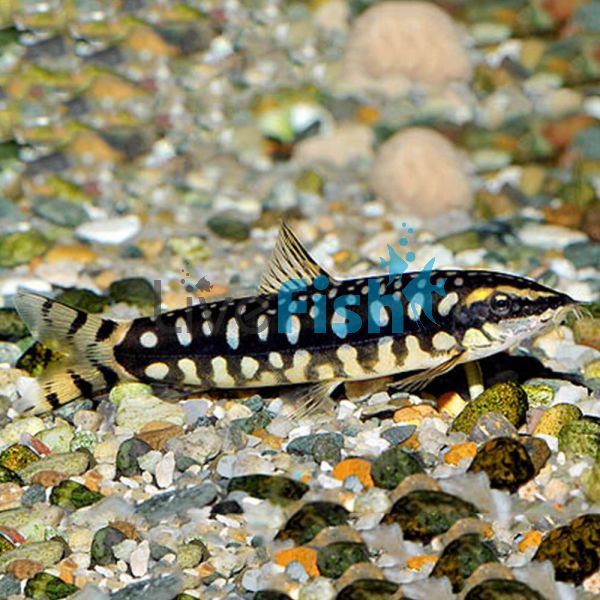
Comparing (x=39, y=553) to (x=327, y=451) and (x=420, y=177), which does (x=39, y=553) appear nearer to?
(x=327, y=451)

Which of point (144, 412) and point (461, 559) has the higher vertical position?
point (461, 559)

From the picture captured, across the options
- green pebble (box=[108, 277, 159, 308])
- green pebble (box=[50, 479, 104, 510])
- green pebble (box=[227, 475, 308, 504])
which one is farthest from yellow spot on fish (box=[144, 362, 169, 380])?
green pebble (box=[108, 277, 159, 308])

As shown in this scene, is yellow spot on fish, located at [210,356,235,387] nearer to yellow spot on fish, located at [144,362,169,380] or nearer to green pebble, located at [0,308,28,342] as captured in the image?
yellow spot on fish, located at [144,362,169,380]

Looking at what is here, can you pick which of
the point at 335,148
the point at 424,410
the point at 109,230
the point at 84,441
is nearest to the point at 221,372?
the point at 84,441

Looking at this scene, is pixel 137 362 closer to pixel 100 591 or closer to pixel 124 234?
pixel 100 591

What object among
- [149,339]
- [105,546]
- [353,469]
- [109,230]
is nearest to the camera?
[105,546]

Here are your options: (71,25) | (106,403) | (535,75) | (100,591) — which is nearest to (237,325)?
(106,403)

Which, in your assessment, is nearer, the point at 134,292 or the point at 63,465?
the point at 63,465
